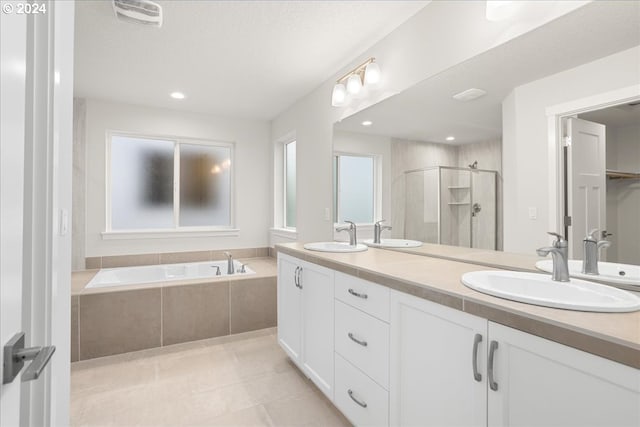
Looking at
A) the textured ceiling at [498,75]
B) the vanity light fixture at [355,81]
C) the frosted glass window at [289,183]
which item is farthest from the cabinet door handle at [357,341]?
the frosted glass window at [289,183]

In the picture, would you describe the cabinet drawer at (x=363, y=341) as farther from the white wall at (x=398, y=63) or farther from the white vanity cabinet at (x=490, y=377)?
the white wall at (x=398, y=63)

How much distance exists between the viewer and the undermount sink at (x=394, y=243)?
2.09 meters

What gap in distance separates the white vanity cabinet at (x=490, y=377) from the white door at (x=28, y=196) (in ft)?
3.37

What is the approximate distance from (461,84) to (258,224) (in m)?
3.14

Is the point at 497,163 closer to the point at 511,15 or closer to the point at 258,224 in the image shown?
the point at 511,15

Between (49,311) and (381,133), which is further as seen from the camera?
(381,133)

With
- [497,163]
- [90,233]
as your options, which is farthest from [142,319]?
[497,163]

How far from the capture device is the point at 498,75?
1506 mm

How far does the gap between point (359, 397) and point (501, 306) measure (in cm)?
91

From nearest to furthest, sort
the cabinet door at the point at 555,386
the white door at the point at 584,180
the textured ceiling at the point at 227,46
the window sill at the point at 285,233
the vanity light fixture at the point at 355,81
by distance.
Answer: the cabinet door at the point at 555,386, the white door at the point at 584,180, the textured ceiling at the point at 227,46, the vanity light fixture at the point at 355,81, the window sill at the point at 285,233

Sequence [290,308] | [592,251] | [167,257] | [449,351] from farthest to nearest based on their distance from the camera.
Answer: [167,257] < [290,308] < [592,251] < [449,351]

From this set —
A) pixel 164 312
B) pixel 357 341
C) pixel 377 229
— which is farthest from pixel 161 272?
pixel 357 341

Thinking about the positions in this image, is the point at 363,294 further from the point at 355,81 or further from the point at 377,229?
the point at 355,81

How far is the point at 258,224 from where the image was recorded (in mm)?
4277
